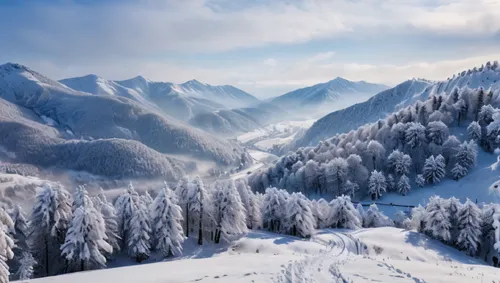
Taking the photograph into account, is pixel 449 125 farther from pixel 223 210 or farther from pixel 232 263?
pixel 232 263

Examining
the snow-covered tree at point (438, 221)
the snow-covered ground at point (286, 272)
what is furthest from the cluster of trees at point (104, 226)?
the snow-covered tree at point (438, 221)

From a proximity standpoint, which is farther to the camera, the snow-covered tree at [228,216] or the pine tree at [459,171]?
the pine tree at [459,171]

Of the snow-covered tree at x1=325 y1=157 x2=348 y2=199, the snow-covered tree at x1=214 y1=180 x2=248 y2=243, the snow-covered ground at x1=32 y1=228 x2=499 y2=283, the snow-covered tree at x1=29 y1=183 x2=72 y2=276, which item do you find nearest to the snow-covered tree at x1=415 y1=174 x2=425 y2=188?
the snow-covered tree at x1=325 y1=157 x2=348 y2=199

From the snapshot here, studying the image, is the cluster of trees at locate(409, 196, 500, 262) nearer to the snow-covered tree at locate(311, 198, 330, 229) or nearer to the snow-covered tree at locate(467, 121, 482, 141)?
the snow-covered tree at locate(311, 198, 330, 229)

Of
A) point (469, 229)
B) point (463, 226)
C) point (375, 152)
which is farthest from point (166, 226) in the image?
point (375, 152)

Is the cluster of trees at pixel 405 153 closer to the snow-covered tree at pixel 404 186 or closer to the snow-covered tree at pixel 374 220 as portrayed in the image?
the snow-covered tree at pixel 404 186

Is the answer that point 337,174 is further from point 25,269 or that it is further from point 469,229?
point 25,269
